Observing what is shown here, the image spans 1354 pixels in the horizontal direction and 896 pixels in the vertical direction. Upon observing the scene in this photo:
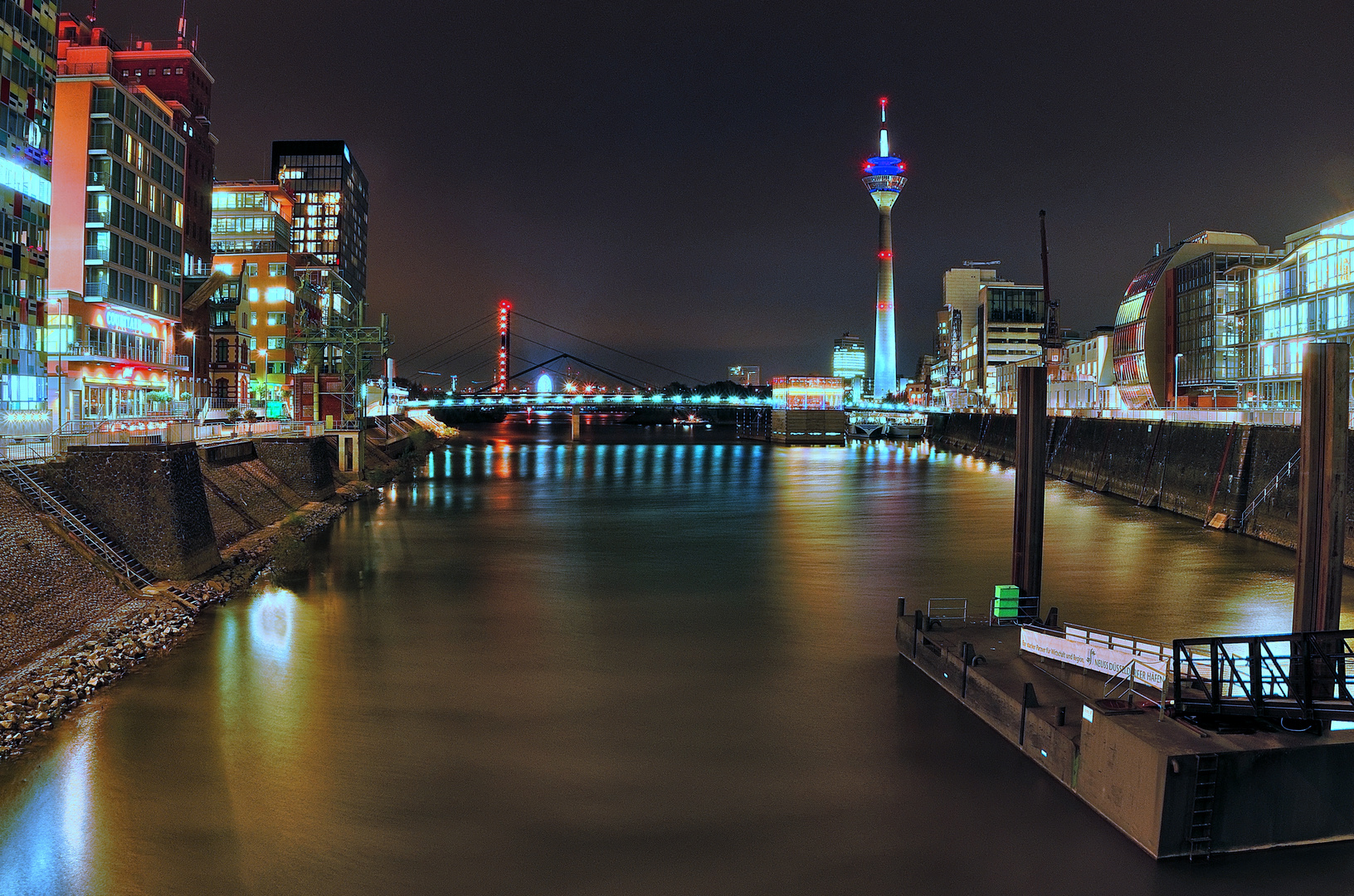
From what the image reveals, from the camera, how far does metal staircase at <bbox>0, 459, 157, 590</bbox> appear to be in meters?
14.2

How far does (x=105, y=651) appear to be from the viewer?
490 inches

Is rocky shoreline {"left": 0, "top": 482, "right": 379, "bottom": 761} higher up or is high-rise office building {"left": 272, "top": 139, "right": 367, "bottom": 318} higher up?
high-rise office building {"left": 272, "top": 139, "right": 367, "bottom": 318}

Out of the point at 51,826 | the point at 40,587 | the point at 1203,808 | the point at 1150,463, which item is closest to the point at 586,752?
the point at 51,826

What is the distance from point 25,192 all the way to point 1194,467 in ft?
112

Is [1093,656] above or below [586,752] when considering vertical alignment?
above

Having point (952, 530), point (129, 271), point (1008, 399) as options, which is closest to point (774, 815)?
point (952, 530)

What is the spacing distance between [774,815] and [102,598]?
10.3 metres

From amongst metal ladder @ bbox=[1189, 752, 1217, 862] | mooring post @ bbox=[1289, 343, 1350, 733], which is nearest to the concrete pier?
metal ladder @ bbox=[1189, 752, 1217, 862]

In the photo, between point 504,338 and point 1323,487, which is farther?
point 504,338

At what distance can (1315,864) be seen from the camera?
769 centimetres

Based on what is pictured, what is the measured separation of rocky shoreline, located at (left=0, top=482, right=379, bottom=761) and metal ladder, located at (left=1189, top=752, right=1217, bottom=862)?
10694 mm

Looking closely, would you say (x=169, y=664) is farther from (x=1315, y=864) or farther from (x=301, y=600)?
(x=1315, y=864)

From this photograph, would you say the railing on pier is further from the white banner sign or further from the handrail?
the handrail

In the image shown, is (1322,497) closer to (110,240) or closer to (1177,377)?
(110,240)
